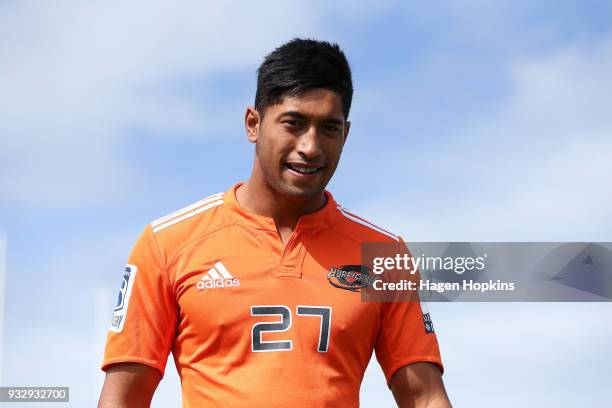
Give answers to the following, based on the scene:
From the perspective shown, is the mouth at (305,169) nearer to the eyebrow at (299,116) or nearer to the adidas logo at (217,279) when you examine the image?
the eyebrow at (299,116)

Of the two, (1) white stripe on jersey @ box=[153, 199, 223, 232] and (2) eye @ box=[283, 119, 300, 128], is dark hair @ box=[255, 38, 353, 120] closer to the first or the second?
(2) eye @ box=[283, 119, 300, 128]

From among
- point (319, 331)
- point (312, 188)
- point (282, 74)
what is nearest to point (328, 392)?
point (319, 331)

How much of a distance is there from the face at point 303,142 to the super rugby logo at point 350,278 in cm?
52

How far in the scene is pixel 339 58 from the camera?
521 cm

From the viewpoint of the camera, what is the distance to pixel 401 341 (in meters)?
5.12

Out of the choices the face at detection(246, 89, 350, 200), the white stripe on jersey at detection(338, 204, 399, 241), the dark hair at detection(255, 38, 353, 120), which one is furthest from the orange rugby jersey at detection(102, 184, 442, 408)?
the dark hair at detection(255, 38, 353, 120)

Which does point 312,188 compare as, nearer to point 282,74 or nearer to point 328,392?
point 282,74

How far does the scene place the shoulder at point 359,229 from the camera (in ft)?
17.6

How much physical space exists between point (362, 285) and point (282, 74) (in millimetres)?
1392

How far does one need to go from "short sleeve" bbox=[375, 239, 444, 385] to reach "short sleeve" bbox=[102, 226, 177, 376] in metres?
1.31

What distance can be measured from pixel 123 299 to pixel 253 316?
33.9 inches

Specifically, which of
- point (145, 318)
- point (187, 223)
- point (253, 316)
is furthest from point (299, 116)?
point (145, 318)

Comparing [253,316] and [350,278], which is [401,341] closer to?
[350,278]

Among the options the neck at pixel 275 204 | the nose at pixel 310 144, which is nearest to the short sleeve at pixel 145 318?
the neck at pixel 275 204
